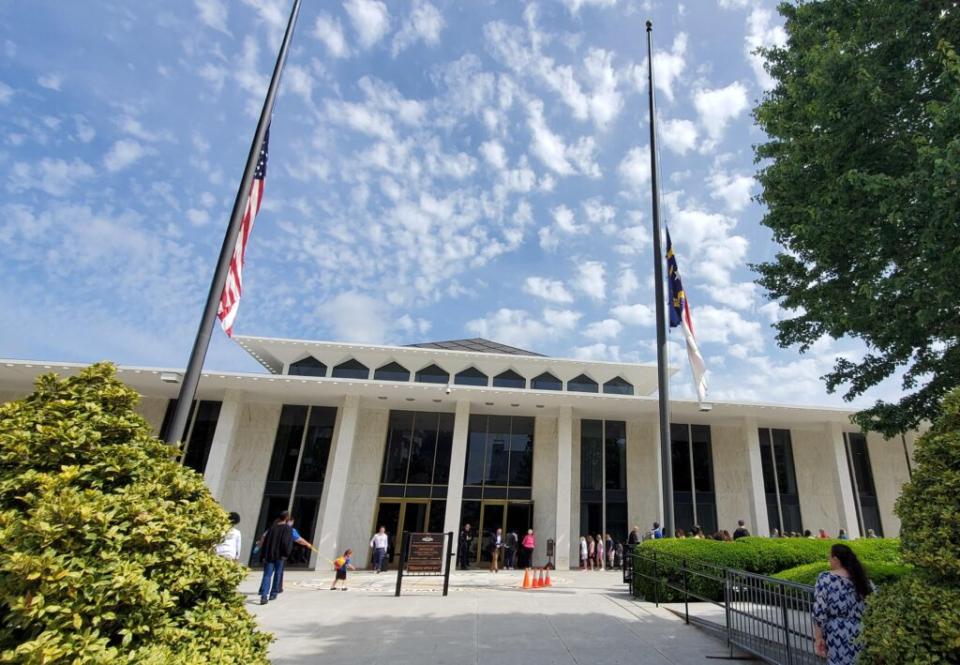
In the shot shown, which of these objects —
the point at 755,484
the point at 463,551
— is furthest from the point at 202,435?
the point at 755,484

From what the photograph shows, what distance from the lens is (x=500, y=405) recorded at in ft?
70.9

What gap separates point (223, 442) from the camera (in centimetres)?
1952

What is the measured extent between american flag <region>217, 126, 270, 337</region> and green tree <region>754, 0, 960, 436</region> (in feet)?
29.1

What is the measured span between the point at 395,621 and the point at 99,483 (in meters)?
6.44

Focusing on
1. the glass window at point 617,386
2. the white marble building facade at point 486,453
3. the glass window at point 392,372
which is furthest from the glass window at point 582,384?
the glass window at point 392,372

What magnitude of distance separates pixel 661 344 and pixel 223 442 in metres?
17.4

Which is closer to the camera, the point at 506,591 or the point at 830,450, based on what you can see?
the point at 506,591

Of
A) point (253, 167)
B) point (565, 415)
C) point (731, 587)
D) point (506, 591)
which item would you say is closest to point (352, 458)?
point (565, 415)

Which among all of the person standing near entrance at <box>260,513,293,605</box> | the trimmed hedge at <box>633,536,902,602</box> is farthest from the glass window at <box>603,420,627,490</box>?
the person standing near entrance at <box>260,513,293,605</box>

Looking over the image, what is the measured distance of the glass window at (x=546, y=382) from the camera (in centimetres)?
2555

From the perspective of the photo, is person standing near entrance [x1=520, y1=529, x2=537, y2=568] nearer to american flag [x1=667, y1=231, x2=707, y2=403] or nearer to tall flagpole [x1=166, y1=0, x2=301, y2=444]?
american flag [x1=667, y1=231, x2=707, y2=403]

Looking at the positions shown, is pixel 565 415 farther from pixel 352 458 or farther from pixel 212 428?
pixel 212 428

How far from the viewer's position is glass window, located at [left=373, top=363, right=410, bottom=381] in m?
24.8

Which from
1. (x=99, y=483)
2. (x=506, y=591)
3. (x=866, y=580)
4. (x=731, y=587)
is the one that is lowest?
(x=506, y=591)
